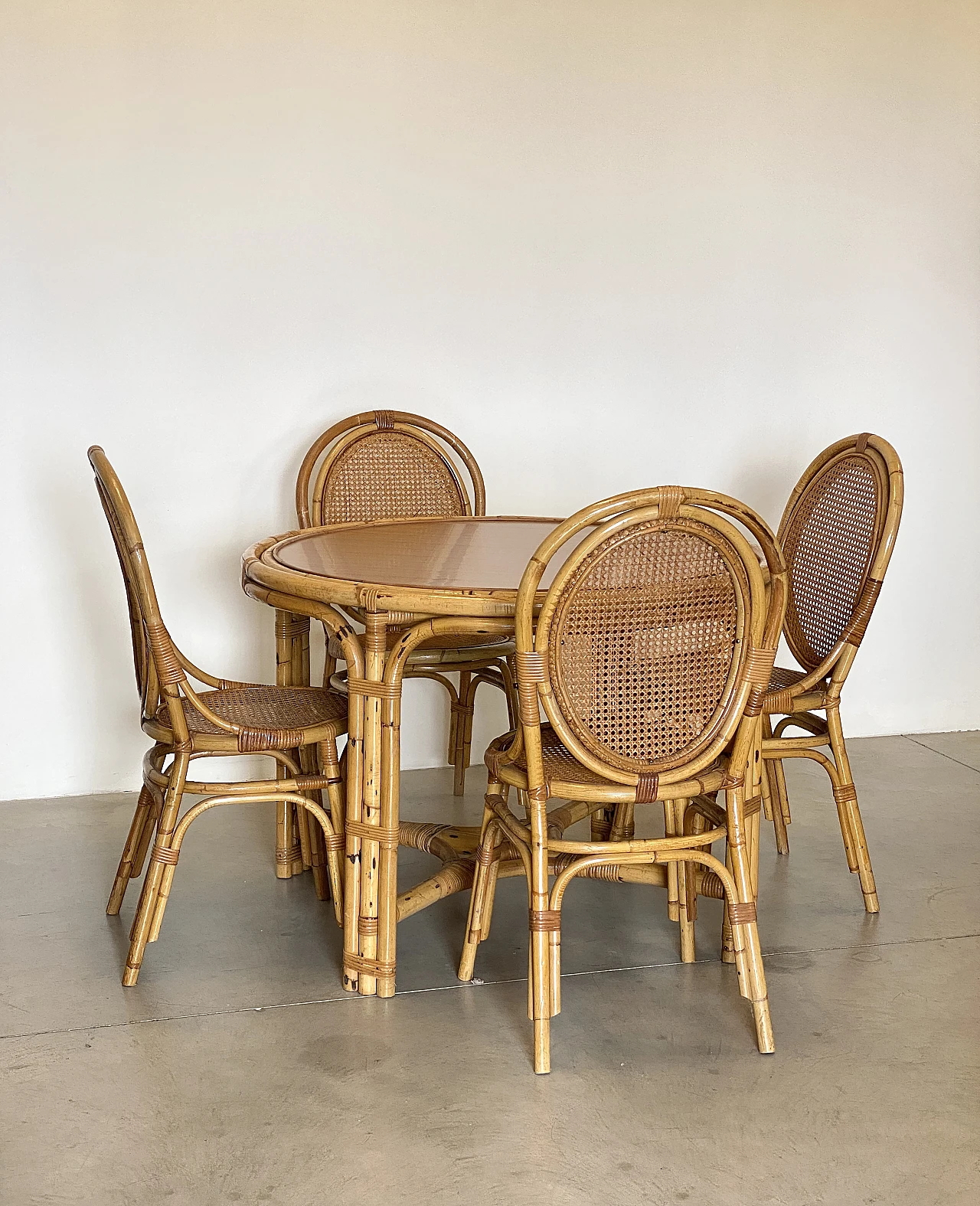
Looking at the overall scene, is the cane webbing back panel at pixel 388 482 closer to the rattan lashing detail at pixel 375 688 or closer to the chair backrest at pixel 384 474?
the chair backrest at pixel 384 474

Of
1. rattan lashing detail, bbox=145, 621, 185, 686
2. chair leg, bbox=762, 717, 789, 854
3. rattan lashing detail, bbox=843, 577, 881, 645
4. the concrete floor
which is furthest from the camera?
chair leg, bbox=762, 717, 789, 854

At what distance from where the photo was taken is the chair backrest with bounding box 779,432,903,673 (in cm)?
268

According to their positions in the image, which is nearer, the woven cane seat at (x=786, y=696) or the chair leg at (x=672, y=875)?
the chair leg at (x=672, y=875)

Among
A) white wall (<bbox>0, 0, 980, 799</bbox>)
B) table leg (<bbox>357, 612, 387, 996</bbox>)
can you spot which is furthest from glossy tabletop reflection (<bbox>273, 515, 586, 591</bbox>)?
white wall (<bbox>0, 0, 980, 799</bbox>)

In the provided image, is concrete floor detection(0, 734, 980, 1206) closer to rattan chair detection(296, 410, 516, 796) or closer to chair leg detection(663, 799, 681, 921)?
chair leg detection(663, 799, 681, 921)

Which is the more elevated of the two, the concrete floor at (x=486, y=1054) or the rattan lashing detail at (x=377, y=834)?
the rattan lashing detail at (x=377, y=834)

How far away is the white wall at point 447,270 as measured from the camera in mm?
3531

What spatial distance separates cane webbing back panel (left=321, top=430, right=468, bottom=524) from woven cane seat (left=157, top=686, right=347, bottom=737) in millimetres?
853

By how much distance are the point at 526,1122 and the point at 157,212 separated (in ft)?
8.93

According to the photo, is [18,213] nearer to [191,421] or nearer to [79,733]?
[191,421]

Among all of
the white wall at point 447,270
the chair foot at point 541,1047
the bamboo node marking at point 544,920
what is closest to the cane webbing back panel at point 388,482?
the white wall at point 447,270

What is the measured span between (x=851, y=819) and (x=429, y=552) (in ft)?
3.84

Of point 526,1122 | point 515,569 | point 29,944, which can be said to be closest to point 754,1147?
point 526,1122

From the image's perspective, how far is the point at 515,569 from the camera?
251 centimetres
